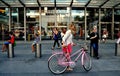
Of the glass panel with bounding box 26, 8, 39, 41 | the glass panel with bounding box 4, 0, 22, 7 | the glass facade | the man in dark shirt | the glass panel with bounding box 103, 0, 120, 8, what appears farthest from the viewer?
the glass panel with bounding box 26, 8, 39, 41

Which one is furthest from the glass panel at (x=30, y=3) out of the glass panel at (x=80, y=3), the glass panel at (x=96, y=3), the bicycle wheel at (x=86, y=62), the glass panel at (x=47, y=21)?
the bicycle wheel at (x=86, y=62)

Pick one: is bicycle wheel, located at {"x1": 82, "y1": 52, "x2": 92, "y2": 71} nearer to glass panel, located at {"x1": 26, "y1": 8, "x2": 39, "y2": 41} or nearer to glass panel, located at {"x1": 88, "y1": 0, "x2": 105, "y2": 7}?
glass panel, located at {"x1": 88, "y1": 0, "x2": 105, "y2": 7}

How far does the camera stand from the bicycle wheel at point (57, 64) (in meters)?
8.60

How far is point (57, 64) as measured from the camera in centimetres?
868

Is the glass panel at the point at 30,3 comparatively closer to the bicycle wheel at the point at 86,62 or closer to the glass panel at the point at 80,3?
the glass panel at the point at 80,3

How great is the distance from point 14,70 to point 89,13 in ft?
73.8

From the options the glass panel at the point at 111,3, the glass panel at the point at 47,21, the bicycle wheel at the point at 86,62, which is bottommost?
the bicycle wheel at the point at 86,62

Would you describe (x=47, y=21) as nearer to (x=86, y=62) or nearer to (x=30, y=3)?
(x=30, y=3)

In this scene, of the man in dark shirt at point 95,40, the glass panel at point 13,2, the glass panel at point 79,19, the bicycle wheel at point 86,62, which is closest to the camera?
the bicycle wheel at point 86,62

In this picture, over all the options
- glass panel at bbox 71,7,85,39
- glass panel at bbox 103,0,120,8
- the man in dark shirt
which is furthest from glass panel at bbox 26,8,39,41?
the man in dark shirt

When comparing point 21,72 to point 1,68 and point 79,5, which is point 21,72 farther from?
point 79,5

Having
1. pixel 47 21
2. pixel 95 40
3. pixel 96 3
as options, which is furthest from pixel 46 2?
pixel 95 40

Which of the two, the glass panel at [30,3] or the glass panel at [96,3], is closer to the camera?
the glass panel at [96,3]

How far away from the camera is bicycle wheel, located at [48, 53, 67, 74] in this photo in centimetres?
860
